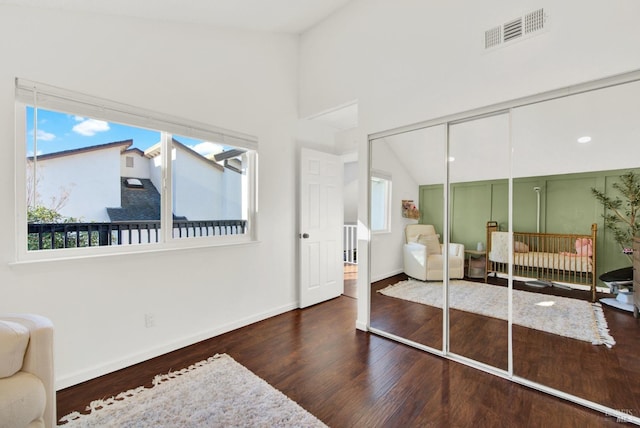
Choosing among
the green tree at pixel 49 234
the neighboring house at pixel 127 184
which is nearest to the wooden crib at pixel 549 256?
the neighboring house at pixel 127 184

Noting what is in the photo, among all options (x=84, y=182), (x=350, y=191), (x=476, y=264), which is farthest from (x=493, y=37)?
(x=350, y=191)

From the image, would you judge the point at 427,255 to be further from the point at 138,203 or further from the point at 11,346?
the point at 11,346

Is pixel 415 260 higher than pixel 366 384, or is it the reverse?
pixel 415 260

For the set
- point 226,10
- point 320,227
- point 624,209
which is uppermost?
point 226,10

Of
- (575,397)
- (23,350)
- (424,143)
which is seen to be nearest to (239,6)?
(424,143)

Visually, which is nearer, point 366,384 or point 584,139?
point 584,139

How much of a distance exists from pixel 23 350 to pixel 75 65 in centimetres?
184

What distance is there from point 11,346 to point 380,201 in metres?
2.64

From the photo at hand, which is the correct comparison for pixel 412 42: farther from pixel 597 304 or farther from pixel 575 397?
pixel 575 397

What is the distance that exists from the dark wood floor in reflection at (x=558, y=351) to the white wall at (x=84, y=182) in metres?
2.79

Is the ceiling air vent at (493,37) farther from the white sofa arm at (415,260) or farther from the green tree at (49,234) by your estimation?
the green tree at (49,234)

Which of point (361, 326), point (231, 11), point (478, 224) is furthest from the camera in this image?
point (361, 326)

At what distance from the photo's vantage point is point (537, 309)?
2.05 metres

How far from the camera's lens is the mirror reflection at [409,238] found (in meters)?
2.52
